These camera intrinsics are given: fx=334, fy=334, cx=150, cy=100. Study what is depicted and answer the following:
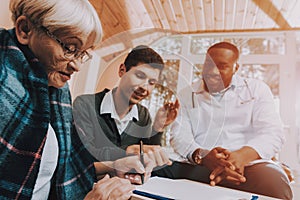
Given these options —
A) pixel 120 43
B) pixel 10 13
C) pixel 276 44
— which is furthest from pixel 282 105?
pixel 10 13

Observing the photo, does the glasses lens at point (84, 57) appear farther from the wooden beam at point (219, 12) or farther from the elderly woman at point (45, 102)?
the wooden beam at point (219, 12)

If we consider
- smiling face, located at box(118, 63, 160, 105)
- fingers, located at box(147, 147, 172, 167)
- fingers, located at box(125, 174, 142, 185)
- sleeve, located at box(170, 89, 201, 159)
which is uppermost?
smiling face, located at box(118, 63, 160, 105)

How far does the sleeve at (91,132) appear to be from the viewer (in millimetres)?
1007

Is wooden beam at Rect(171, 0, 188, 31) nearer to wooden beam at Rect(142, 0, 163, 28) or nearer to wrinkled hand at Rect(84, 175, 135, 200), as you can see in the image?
wooden beam at Rect(142, 0, 163, 28)

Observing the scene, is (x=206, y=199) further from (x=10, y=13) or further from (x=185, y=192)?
(x=10, y=13)

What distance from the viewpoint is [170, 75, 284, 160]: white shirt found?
930 mm

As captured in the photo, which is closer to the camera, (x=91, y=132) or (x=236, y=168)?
(x=236, y=168)

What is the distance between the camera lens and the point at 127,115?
103 cm

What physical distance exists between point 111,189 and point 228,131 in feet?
1.25

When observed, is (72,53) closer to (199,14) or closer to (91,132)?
(91,132)

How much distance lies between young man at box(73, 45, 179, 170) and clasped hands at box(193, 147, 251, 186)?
0.13 meters

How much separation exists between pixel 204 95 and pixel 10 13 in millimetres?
634

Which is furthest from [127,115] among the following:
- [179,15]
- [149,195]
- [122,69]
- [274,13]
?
[274,13]

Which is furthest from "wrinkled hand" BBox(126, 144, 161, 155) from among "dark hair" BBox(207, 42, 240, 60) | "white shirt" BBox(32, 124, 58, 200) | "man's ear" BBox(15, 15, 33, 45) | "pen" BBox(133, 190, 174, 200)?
"man's ear" BBox(15, 15, 33, 45)
